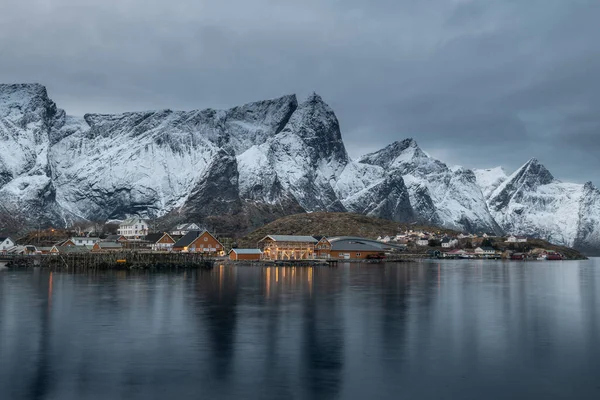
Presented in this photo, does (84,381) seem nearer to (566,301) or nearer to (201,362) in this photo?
(201,362)

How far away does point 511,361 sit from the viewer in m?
28.8

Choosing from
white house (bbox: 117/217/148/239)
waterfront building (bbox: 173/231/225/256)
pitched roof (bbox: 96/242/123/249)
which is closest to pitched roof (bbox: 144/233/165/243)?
pitched roof (bbox: 96/242/123/249)

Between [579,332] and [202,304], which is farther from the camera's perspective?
[202,304]

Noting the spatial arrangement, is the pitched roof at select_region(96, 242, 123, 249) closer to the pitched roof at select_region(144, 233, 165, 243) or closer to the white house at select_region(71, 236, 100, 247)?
the white house at select_region(71, 236, 100, 247)

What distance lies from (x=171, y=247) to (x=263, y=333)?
103278 mm

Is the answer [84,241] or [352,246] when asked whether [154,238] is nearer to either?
[84,241]

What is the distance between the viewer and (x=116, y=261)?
103 metres

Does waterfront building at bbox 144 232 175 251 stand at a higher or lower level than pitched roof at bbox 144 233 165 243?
lower

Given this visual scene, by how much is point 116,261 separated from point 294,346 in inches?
3034

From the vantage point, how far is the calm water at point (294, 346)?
24.0 m

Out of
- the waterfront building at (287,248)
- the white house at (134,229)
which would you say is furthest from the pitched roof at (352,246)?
the white house at (134,229)

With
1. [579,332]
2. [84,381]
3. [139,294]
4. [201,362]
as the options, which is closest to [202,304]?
[139,294]

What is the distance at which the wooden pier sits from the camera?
3984 inches

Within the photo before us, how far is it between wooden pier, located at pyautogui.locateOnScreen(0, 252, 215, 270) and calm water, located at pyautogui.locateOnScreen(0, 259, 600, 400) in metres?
43.9
